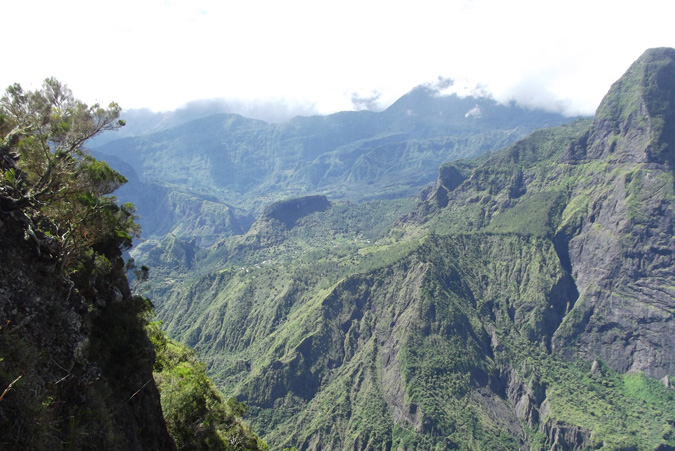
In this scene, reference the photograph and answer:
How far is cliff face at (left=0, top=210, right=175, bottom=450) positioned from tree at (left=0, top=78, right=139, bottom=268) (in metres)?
1.45

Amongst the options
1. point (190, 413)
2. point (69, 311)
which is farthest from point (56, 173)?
point (190, 413)

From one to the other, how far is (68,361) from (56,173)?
10.6m

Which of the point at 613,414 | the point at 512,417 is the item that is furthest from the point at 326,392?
the point at 613,414

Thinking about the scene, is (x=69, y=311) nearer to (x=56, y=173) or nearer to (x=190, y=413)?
(x=56, y=173)

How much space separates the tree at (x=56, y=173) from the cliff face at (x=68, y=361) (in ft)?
4.76

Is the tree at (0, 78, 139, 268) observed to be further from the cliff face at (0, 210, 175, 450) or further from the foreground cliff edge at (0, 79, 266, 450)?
the cliff face at (0, 210, 175, 450)

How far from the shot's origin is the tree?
21.0 metres

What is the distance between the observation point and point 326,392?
17288cm

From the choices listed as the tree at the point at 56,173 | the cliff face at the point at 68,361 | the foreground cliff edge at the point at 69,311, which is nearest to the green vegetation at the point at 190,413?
the foreground cliff edge at the point at 69,311

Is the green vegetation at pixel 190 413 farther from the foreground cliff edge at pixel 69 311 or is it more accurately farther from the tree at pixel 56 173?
the tree at pixel 56 173

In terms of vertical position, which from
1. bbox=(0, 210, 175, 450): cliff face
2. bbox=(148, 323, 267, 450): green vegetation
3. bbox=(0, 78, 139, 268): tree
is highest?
bbox=(0, 78, 139, 268): tree

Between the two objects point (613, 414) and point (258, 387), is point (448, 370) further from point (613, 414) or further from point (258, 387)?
point (258, 387)

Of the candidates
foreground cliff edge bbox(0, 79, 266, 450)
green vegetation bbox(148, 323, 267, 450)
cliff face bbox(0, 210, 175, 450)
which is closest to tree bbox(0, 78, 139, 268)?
foreground cliff edge bbox(0, 79, 266, 450)

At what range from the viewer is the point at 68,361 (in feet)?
63.7
